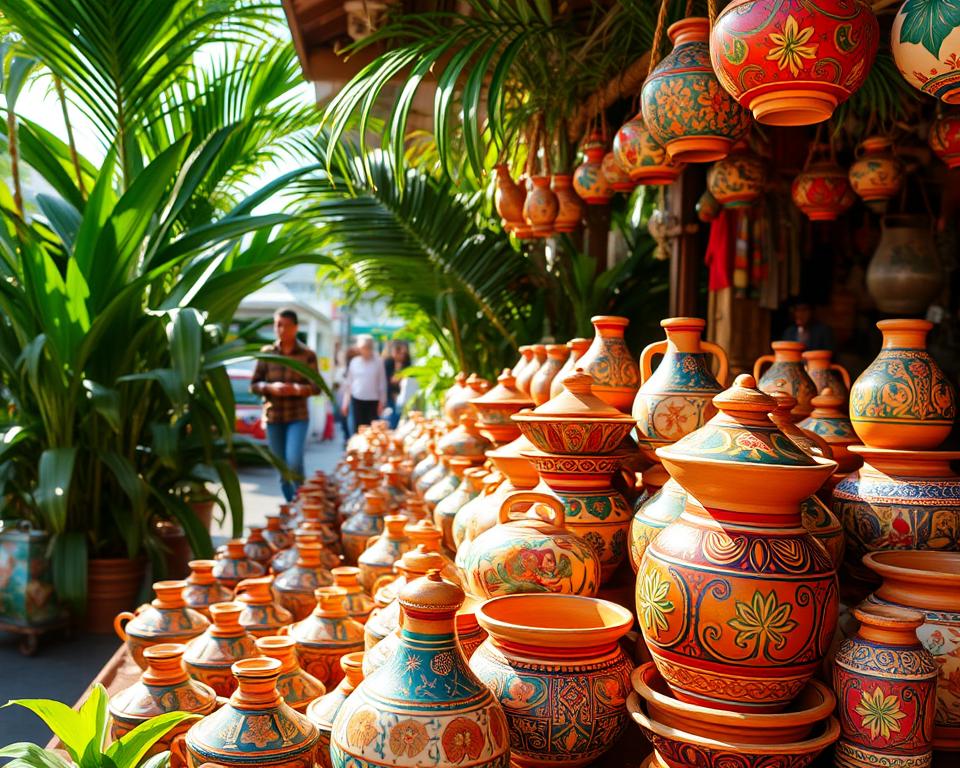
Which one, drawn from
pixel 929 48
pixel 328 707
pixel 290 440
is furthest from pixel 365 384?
pixel 929 48

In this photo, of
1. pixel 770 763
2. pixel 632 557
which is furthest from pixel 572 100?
pixel 770 763

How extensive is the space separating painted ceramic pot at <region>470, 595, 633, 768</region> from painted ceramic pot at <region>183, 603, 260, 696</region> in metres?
0.67

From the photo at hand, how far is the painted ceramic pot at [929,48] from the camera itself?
1.25 m

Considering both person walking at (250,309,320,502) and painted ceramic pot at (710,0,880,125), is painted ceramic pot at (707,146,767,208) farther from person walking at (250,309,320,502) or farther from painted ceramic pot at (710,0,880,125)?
person walking at (250,309,320,502)

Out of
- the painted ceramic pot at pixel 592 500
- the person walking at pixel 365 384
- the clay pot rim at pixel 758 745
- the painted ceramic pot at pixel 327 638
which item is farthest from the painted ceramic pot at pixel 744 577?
the person walking at pixel 365 384

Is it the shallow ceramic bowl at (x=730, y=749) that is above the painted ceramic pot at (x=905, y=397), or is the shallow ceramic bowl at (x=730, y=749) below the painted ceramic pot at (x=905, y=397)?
below

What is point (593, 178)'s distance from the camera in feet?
10.7

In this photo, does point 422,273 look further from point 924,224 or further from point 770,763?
point 770,763

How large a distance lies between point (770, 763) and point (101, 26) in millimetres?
3903

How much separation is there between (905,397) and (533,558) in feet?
2.23

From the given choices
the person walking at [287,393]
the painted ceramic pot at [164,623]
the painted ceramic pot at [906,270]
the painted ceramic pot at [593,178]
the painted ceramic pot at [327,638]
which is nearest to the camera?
the painted ceramic pot at [327,638]

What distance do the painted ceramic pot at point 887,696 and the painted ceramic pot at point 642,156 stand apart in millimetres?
1315

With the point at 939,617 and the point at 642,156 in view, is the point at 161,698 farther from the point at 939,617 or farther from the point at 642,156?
the point at 642,156

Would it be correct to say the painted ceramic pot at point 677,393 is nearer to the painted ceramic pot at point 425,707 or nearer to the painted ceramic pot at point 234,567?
the painted ceramic pot at point 425,707
